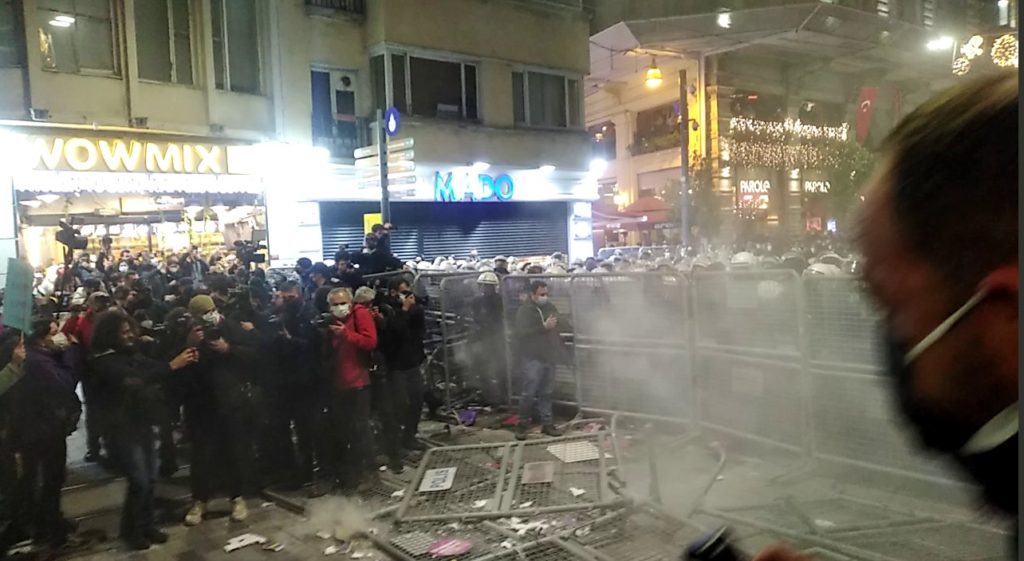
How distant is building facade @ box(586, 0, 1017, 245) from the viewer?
71.4 feet

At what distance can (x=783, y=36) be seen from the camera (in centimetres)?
2316

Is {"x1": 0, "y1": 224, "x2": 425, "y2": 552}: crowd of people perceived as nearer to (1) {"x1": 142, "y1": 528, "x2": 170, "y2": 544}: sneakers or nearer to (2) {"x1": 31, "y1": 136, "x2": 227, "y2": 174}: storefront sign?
(1) {"x1": 142, "y1": 528, "x2": 170, "y2": 544}: sneakers

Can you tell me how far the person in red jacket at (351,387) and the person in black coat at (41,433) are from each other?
2.27m

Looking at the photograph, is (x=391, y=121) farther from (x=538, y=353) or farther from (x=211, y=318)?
(x=211, y=318)

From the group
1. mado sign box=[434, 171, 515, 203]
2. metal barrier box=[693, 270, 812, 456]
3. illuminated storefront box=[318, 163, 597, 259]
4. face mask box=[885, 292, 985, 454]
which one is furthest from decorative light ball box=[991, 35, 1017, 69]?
mado sign box=[434, 171, 515, 203]

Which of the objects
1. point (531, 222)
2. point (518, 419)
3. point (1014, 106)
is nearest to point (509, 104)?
point (531, 222)

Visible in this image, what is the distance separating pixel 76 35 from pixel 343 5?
6.09 meters

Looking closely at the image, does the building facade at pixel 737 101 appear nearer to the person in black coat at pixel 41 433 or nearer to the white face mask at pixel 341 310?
the white face mask at pixel 341 310

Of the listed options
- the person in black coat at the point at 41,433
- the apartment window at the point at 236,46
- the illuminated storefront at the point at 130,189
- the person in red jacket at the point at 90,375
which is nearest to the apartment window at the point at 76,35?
the illuminated storefront at the point at 130,189

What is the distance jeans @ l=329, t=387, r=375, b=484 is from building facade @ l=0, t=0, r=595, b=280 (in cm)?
745

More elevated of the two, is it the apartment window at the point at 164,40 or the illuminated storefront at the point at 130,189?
the apartment window at the point at 164,40

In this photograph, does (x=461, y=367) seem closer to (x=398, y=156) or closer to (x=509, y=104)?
(x=398, y=156)

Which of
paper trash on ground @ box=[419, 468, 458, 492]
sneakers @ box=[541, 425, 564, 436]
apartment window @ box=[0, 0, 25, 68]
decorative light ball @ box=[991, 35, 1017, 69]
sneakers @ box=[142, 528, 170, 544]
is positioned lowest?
sneakers @ box=[142, 528, 170, 544]

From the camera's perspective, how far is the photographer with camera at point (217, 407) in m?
6.65
